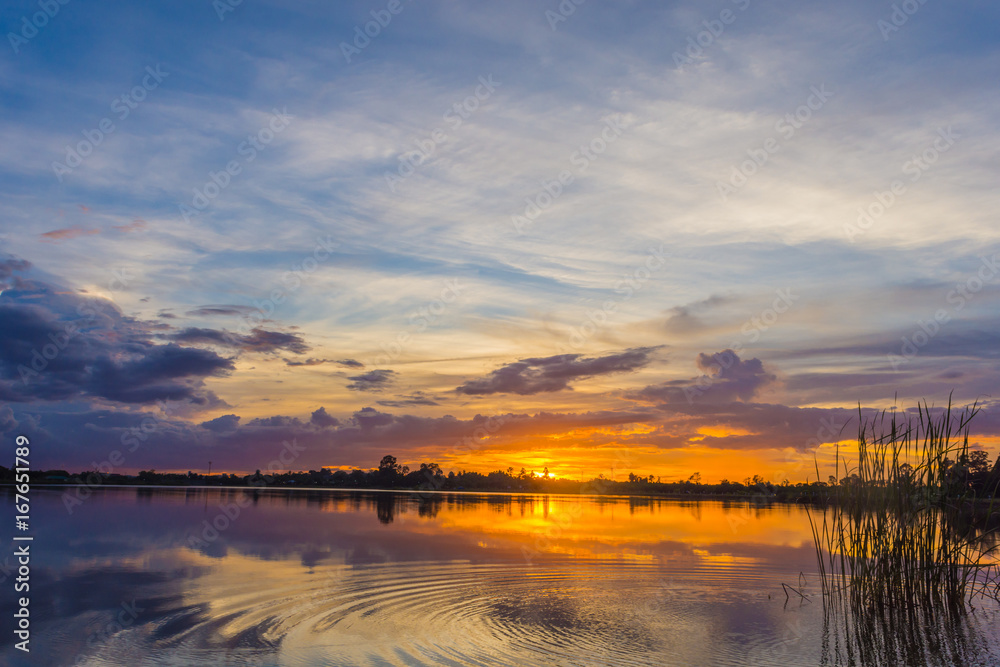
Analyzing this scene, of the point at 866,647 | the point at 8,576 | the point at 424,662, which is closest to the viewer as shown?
the point at 424,662

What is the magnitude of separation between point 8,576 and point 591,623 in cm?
1719

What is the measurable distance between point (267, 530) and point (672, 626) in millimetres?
26231

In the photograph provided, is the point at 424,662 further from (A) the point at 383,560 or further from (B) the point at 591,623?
(A) the point at 383,560

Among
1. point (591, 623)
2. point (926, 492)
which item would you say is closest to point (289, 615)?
point (591, 623)

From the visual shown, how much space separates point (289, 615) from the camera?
14.7 meters

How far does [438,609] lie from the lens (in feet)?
51.7

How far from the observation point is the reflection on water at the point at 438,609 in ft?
40.4

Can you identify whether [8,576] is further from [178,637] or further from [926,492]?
[926,492]

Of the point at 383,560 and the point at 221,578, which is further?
the point at 383,560

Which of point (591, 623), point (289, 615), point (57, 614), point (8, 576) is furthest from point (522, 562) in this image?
point (8, 576)

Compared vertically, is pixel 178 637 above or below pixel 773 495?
above

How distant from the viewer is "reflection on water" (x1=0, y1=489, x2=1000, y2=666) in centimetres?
1232

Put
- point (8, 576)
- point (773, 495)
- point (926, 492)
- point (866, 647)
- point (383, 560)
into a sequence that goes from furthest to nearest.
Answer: point (773, 495) < point (383, 560) < point (8, 576) < point (926, 492) < point (866, 647)

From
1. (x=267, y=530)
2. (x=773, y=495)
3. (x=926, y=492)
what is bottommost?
(x=773, y=495)
